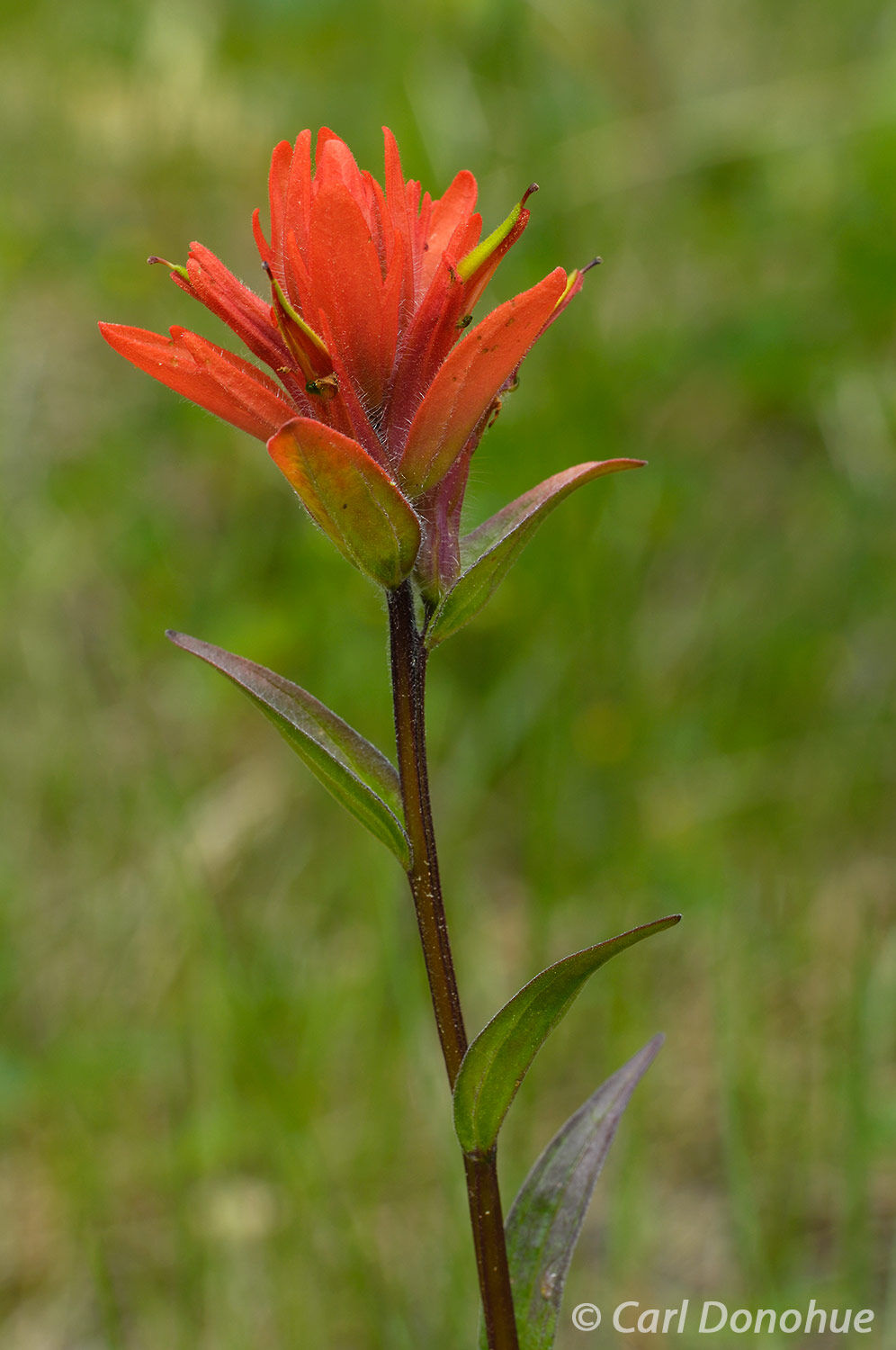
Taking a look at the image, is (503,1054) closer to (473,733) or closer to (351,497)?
(351,497)

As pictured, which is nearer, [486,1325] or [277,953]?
[486,1325]

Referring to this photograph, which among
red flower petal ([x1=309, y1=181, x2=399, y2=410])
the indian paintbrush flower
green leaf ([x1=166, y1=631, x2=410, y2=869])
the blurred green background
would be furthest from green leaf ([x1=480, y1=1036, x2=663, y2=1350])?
red flower petal ([x1=309, y1=181, x2=399, y2=410])

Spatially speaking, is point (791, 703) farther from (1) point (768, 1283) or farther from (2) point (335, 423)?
(2) point (335, 423)

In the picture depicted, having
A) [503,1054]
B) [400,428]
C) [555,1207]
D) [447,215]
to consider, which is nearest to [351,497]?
[400,428]

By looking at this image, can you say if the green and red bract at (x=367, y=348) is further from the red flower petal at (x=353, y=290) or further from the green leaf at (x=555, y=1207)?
the green leaf at (x=555, y=1207)

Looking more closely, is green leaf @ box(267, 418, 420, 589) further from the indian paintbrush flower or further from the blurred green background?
the blurred green background

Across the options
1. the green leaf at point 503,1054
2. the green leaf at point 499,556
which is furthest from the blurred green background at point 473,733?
the green leaf at point 503,1054

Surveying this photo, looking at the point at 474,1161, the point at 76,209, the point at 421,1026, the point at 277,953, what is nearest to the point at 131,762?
the point at 277,953
